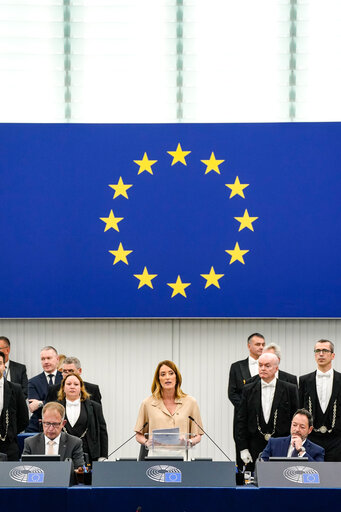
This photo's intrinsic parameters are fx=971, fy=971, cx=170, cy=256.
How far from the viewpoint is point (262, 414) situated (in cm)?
838

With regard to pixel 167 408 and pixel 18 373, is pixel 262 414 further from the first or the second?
pixel 18 373

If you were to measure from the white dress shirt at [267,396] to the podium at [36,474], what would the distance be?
282 centimetres

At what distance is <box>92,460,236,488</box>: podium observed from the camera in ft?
19.3

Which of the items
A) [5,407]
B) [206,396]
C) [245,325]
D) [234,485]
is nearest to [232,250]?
[245,325]

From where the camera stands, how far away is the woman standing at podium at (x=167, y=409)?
7.36m

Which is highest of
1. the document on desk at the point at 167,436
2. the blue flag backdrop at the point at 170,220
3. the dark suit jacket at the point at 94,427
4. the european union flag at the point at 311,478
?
the blue flag backdrop at the point at 170,220

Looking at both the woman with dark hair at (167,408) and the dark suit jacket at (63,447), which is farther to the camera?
the woman with dark hair at (167,408)

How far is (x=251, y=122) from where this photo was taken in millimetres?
11117

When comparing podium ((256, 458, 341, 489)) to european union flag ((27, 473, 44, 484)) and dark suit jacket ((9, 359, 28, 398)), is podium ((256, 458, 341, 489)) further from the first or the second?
dark suit jacket ((9, 359, 28, 398))

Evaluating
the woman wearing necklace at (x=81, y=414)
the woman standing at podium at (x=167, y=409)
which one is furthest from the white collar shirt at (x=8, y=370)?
the woman standing at podium at (x=167, y=409)

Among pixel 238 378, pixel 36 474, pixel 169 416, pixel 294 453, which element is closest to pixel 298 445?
pixel 294 453

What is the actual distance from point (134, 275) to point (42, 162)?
5.41 feet

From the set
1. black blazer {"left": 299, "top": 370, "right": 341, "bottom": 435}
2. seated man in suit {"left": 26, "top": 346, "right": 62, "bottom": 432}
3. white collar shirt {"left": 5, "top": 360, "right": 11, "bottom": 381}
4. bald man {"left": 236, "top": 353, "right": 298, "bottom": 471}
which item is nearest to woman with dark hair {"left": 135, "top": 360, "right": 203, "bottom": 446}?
bald man {"left": 236, "top": 353, "right": 298, "bottom": 471}

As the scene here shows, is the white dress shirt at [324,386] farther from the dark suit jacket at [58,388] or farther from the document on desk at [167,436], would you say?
the document on desk at [167,436]
